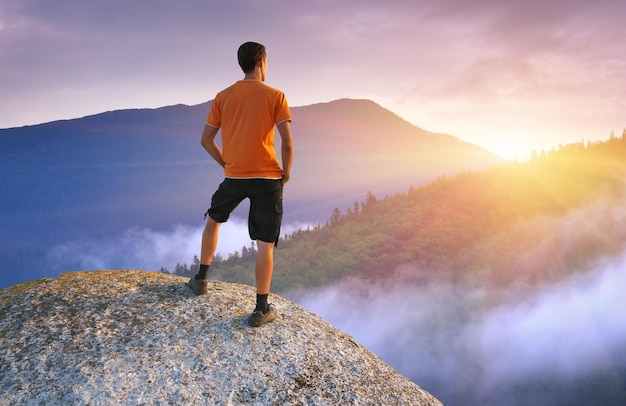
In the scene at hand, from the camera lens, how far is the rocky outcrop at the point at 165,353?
5508 mm

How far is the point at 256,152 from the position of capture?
6633 mm

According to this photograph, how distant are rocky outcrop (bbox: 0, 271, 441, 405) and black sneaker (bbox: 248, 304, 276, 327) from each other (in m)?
0.09

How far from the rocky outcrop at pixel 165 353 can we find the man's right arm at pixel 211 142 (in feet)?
6.99

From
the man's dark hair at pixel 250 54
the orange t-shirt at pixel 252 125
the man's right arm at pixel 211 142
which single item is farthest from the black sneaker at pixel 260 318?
the man's dark hair at pixel 250 54

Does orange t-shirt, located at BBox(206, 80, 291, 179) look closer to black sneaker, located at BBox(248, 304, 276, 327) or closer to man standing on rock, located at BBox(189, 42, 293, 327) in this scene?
man standing on rock, located at BBox(189, 42, 293, 327)

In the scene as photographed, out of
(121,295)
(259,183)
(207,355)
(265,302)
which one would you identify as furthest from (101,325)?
(259,183)

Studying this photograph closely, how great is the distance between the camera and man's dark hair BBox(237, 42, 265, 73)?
264 inches

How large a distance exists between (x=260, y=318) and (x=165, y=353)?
1.37m

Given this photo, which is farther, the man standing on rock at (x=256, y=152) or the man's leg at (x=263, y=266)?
the man's leg at (x=263, y=266)

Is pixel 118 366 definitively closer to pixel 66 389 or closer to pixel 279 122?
pixel 66 389

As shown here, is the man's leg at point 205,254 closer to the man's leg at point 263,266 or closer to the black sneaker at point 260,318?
the man's leg at point 263,266

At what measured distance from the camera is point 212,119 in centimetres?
700

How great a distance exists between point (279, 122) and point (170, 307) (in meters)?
3.03

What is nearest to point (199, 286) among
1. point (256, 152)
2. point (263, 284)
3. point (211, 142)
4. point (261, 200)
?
point (263, 284)
